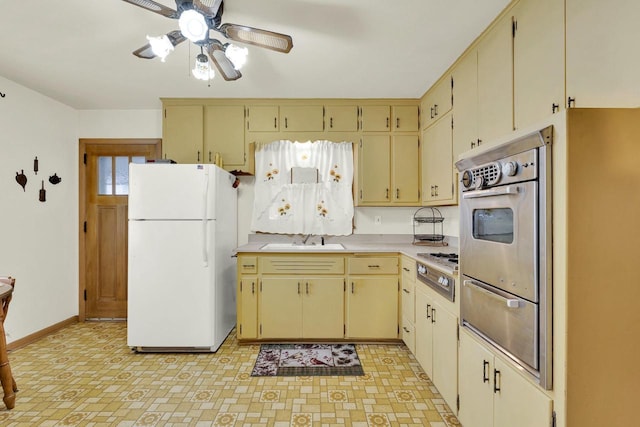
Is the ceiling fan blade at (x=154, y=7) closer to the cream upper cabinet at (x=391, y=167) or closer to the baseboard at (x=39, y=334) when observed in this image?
the cream upper cabinet at (x=391, y=167)

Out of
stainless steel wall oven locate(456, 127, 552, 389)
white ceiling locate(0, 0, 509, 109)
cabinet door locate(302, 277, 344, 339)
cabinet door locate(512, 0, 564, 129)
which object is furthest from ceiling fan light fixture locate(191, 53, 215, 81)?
cabinet door locate(302, 277, 344, 339)

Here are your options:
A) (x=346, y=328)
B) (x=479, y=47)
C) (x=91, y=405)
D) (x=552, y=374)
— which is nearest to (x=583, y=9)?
(x=479, y=47)

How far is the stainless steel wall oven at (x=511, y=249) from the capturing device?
109 cm

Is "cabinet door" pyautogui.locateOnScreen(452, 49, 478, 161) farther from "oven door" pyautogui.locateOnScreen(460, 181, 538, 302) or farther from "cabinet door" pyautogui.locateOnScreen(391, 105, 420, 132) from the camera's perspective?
"oven door" pyautogui.locateOnScreen(460, 181, 538, 302)

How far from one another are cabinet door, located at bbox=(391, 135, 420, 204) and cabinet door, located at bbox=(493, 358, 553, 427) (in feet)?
7.30

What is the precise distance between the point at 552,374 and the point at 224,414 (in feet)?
5.92

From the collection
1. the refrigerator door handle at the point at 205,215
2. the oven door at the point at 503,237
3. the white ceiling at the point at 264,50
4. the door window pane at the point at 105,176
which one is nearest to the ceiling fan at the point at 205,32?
the white ceiling at the point at 264,50

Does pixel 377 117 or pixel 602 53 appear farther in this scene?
pixel 377 117

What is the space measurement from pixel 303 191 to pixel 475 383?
2.38 metres

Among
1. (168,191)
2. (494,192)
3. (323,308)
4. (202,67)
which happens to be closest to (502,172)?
(494,192)

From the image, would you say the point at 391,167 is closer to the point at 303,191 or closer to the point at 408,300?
the point at 303,191

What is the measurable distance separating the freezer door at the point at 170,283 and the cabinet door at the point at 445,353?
183 cm

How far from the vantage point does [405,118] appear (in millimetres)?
3436

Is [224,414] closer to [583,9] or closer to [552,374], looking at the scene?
[552,374]
